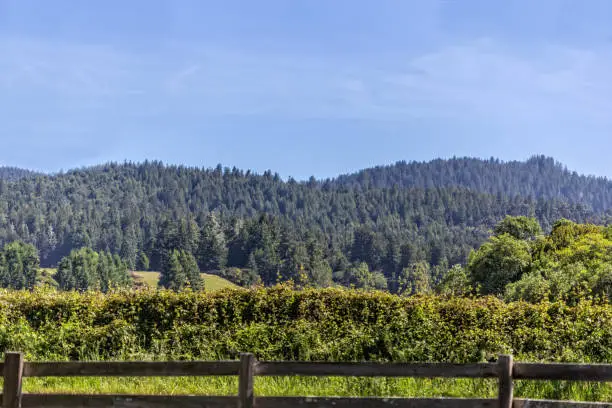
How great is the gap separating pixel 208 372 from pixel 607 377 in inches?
196

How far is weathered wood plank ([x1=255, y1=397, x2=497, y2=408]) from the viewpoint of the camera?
32.3ft

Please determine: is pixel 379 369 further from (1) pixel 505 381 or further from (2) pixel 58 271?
(2) pixel 58 271

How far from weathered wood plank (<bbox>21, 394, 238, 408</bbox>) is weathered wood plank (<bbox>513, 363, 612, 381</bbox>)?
394 centimetres

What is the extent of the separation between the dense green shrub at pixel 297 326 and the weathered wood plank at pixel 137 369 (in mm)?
5072

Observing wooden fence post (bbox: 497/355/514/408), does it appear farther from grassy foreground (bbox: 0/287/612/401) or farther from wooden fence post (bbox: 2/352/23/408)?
wooden fence post (bbox: 2/352/23/408)

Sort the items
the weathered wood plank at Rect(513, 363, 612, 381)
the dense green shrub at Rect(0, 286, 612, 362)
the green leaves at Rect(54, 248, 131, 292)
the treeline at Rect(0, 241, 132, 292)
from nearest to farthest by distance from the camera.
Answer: the weathered wood plank at Rect(513, 363, 612, 381)
the dense green shrub at Rect(0, 286, 612, 362)
the treeline at Rect(0, 241, 132, 292)
the green leaves at Rect(54, 248, 131, 292)

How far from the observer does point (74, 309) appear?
53.8 ft

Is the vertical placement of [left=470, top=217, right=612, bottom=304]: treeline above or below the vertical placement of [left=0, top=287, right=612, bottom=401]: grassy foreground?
above

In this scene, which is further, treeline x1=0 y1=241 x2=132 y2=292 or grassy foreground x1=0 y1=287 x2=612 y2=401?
treeline x1=0 y1=241 x2=132 y2=292

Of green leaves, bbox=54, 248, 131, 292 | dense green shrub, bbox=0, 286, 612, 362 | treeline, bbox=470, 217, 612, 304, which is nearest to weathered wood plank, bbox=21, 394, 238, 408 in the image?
dense green shrub, bbox=0, 286, 612, 362

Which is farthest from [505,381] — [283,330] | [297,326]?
[283,330]

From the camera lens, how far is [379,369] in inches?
390

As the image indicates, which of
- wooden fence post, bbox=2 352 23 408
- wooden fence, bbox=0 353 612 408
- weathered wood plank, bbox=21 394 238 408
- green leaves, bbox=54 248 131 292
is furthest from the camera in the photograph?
green leaves, bbox=54 248 131 292

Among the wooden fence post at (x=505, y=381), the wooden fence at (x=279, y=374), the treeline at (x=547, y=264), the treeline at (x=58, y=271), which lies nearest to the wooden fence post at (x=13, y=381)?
the wooden fence at (x=279, y=374)
